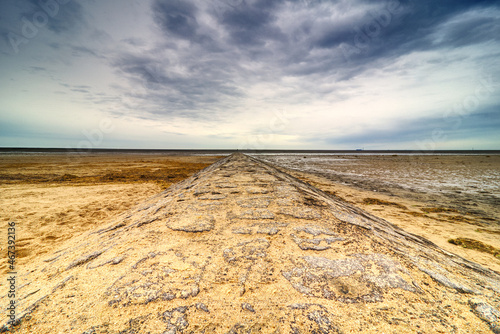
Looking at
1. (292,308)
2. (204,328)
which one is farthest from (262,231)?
(204,328)

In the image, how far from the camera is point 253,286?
1.46 m

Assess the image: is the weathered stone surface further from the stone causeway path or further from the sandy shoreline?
the sandy shoreline

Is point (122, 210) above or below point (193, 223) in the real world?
below

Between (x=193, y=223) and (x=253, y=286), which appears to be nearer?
(x=253, y=286)

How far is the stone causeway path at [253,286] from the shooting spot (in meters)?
1.18

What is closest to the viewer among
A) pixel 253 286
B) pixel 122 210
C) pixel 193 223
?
pixel 253 286

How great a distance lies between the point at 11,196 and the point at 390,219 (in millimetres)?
11081

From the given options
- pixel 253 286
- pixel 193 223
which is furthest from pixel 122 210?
pixel 253 286

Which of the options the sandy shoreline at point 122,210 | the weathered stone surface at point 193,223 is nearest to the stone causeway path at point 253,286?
the weathered stone surface at point 193,223

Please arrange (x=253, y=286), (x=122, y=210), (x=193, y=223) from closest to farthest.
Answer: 1. (x=253, y=286)
2. (x=193, y=223)
3. (x=122, y=210)

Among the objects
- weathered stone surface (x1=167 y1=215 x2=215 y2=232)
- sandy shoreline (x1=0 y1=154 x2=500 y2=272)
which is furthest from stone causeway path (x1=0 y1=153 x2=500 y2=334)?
sandy shoreline (x1=0 y1=154 x2=500 y2=272)

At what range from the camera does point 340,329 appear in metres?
1.12

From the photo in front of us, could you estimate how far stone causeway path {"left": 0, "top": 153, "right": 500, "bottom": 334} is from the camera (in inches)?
46.4

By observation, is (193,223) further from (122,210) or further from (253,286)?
(122,210)
